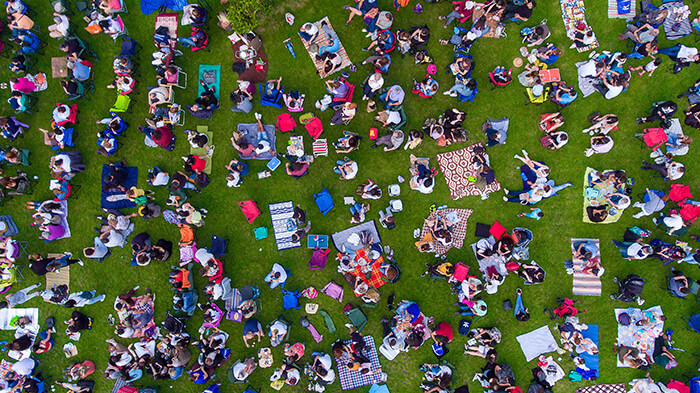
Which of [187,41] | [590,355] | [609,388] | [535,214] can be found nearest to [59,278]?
[187,41]

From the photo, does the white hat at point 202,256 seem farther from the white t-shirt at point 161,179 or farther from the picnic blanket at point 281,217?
the white t-shirt at point 161,179

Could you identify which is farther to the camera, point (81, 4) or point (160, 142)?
point (81, 4)

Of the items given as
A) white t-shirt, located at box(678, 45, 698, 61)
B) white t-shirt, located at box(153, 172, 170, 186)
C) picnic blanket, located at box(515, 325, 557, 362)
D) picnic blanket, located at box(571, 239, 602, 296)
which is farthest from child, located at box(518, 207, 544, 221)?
white t-shirt, located at box(153, 172, 170, 186)

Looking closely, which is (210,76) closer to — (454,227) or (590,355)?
(454,227)

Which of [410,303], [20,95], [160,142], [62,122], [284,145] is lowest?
[410,303]

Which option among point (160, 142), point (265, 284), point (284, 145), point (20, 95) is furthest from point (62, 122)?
point (265, 284)

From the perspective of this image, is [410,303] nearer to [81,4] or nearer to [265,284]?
[265,284]

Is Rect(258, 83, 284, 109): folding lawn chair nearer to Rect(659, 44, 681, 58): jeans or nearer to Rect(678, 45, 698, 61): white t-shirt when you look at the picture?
Rect(659, 44, 681, 58): jeans
